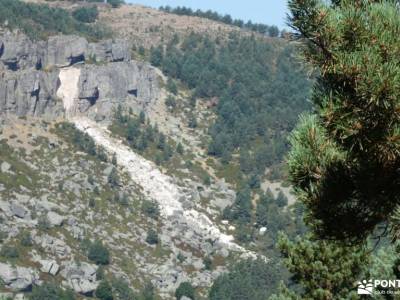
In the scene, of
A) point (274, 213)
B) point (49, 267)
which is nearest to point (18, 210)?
point (49, 267)

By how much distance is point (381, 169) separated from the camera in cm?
1393

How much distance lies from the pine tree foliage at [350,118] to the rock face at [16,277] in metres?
126

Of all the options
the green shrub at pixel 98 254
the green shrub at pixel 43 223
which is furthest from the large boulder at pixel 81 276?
the green shrub at pixel 43 223

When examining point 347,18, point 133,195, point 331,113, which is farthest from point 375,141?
point 133,195

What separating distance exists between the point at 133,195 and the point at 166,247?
68.7ft

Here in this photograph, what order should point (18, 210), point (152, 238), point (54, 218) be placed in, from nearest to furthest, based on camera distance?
point (18, 210) → point (54, 218) → point (152, 238)

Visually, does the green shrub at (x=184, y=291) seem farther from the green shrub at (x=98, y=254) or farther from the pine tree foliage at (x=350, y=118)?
the pine tree foliage at (x=350, y=118)

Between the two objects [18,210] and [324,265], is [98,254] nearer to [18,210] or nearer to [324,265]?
A: [18,210]

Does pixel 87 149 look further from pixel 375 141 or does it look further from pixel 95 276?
pixel 375 141

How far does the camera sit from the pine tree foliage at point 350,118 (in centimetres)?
1258

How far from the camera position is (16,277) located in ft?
457

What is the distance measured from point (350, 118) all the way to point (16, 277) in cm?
13096

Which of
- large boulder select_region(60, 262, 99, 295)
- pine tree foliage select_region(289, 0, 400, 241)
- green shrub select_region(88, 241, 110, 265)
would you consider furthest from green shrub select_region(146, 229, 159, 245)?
pine tree foliage select_region(289, 0, 400, 241)

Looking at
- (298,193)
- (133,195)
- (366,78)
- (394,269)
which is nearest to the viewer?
(366,78)
